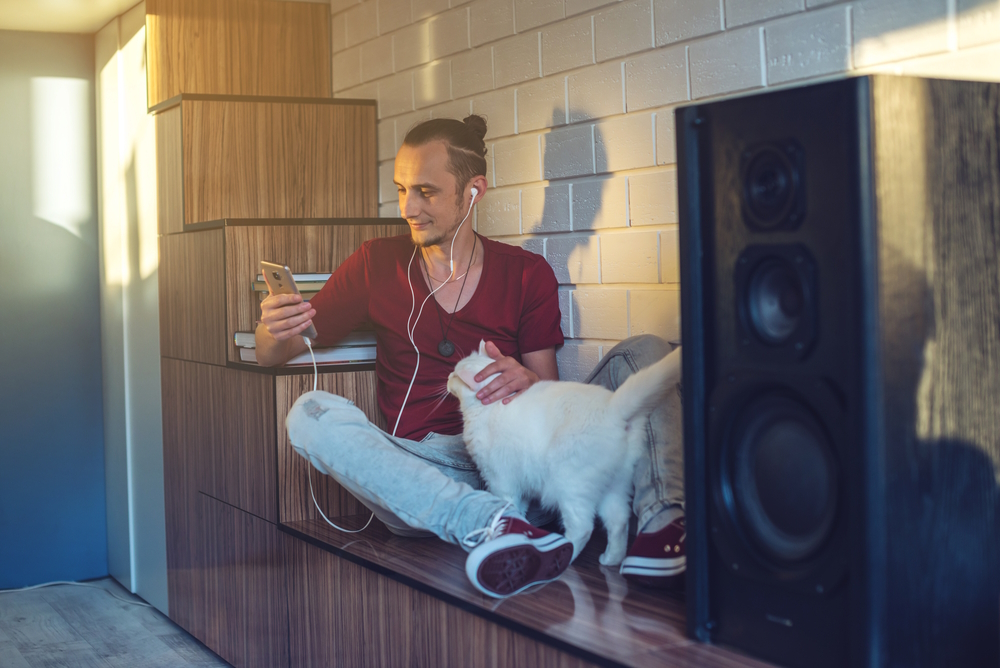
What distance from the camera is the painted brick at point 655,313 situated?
1994mm

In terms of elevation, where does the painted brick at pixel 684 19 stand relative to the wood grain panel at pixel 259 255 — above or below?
above

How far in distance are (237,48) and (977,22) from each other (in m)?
2.26

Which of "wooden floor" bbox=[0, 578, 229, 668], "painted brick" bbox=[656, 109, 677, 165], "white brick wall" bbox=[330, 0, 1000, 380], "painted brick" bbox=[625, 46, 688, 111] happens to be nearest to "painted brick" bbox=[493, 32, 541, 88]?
"white brick wall" bbox=[330, 0, 1000, 380]

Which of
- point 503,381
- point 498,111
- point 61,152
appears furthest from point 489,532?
point 61,152

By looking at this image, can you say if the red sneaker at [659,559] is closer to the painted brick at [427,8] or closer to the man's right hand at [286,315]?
the man's right hand at [286,315]

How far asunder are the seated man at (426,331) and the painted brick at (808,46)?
0.56 meters

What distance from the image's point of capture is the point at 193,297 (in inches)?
108

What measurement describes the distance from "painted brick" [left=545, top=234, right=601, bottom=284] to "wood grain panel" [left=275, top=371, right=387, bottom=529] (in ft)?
1.92

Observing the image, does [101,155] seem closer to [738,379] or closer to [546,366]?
[546,366]

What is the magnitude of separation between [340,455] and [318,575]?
0.34 meters

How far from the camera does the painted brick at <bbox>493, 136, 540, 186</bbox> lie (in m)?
2.37

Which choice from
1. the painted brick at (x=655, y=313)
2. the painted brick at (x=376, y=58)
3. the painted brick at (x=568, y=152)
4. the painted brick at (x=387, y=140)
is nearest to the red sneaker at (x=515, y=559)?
the painted brick at (x=655, y=313)

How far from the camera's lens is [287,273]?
207 cm

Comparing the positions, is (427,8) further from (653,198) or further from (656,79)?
(653,198)
